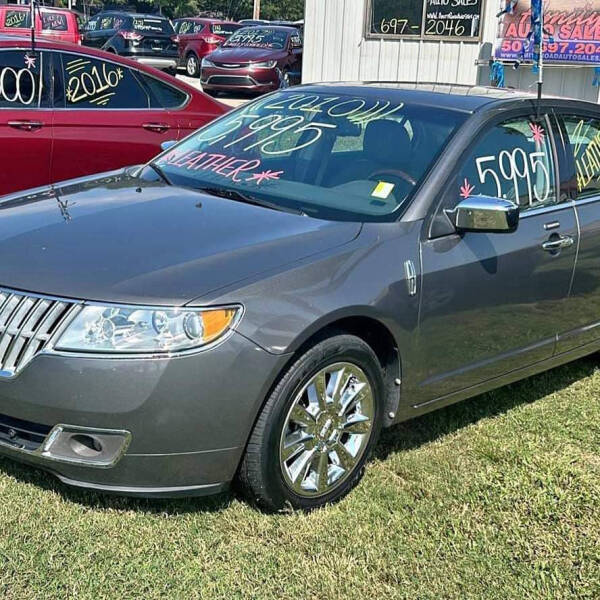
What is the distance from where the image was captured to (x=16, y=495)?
3150mm

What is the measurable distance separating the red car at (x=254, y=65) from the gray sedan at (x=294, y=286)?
13.3 metres

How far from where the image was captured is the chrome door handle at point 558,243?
400 cm

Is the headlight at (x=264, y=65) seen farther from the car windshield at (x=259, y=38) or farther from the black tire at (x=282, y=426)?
the black tire at (x=282, y=426)

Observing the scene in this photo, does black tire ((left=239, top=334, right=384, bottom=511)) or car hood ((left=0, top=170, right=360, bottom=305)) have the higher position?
car hood ((left=0, top=170, right=360, bottom=305))

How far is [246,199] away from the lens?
145 inches

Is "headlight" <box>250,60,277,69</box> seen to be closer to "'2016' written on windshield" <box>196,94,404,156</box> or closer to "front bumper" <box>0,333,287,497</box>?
"'2016' written on windshield" <box>196,94,404,156</box>

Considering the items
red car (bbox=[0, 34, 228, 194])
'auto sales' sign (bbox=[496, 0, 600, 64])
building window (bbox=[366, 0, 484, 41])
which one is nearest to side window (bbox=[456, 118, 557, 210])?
red car (bbox=[0, 34, 228, 194])

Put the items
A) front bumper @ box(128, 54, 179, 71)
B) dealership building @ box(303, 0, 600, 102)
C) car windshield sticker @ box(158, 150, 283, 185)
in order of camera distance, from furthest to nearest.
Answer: front bumper @ box(128, 54, 179, 71) < dealership building @ box(303, 0, 600, 102) < car windshield sticker @ box(158, 150, 283, 185)

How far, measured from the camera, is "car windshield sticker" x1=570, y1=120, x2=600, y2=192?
4.40 meters

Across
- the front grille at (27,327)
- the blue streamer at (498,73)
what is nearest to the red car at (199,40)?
the blue streamer at (498,73)

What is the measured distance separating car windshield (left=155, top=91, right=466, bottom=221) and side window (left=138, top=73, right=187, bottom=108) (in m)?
2.28

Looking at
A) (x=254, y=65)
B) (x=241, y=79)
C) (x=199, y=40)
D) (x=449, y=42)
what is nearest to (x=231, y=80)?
(x=241, y=79)

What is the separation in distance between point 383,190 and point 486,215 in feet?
1.57

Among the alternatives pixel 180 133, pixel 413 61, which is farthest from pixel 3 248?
pixel 413 61
